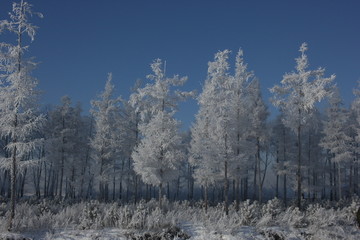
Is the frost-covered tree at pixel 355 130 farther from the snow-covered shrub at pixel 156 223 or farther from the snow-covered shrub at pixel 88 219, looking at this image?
the snow-covered shrub at pixel 88 219

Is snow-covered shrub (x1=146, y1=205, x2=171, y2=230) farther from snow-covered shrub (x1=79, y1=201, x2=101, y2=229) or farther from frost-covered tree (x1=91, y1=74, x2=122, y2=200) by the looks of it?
frost-covered tree (x1=91, y1=74, x2=122, y2=200)

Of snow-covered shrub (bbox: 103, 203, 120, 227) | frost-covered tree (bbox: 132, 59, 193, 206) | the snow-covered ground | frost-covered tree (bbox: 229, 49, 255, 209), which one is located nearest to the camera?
the snow-covered ground

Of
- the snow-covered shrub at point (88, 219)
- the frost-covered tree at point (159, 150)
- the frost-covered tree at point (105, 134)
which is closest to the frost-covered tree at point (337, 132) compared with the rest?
the frost-covered tree at point (159, 150)

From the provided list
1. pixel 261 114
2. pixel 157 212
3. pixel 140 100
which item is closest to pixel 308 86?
pixel 261 114

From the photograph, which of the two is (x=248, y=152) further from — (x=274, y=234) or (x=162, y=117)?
(x=274, y=234)

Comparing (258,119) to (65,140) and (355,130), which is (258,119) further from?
(65,140)

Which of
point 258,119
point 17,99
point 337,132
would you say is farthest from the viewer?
point 337,132

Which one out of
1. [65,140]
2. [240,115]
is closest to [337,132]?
[240,115]

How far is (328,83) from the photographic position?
74.0 feet

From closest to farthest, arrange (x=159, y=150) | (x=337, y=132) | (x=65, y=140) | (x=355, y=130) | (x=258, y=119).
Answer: (x=159, y=150), (x=258, y=119), (x=337, y=132), (x=65, y=140), (x=355, y=130)

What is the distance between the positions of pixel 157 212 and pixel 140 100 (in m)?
11.3

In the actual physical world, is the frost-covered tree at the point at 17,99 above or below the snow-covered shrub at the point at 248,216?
above

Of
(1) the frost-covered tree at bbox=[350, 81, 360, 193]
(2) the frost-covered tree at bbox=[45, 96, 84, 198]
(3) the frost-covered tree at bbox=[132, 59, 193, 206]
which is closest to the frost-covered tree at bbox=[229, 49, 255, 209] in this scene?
(3) the frost-covered tree at bbox=[132, 59, 193, 206]

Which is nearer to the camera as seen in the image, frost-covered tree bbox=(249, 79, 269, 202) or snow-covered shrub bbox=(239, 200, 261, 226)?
snow-covered shrub bbox=(239, 200, 261, 226)
